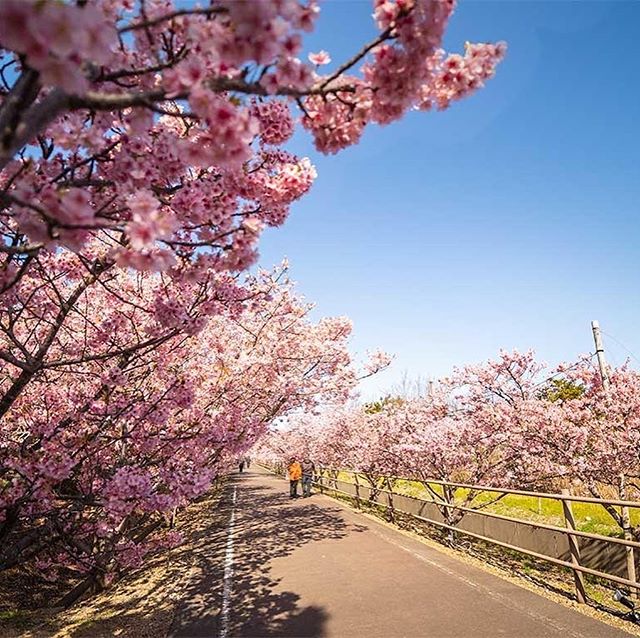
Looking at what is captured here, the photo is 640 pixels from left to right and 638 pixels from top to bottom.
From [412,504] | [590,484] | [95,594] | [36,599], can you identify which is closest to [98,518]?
[95,594]

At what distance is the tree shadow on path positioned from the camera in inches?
208

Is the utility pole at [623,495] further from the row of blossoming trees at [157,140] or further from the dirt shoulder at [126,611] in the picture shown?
the dirt shoulder at [126,611]

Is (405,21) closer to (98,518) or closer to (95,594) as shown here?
(98,518)

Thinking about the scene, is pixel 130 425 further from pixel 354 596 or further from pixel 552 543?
pixel 552 543

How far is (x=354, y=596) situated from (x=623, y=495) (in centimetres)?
589

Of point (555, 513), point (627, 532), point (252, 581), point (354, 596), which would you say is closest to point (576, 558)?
point (354, 596)

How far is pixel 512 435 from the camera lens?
401 inches

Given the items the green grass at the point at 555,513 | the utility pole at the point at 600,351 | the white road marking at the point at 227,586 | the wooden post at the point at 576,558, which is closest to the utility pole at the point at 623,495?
the utility pole at the point at 600,351

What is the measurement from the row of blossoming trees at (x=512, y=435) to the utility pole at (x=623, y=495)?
0.05 m

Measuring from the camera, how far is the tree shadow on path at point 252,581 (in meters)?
5.29

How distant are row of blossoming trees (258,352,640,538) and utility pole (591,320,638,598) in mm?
51

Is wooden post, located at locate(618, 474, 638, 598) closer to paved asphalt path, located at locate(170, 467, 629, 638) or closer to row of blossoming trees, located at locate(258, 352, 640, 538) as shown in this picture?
row of blossoming trees, located at locate(258, 352, 640, 538)

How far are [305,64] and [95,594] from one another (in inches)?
370

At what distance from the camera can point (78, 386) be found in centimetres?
695
